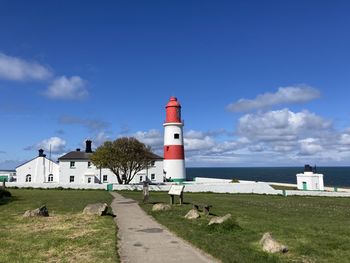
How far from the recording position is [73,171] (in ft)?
188

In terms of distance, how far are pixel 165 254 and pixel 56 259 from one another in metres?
2.70

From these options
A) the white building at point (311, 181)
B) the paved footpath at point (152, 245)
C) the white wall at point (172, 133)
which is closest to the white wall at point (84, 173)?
the white wall at point (172, 133)

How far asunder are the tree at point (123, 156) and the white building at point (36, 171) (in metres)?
13.0

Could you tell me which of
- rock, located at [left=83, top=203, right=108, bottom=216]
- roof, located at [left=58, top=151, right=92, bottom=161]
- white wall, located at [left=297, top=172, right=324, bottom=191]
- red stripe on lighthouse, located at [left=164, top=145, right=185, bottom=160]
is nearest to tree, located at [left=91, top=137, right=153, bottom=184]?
red stripe on lighthouse, located at [left=164, top=145, right=185, bottom=160]

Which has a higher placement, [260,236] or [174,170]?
[174,170]

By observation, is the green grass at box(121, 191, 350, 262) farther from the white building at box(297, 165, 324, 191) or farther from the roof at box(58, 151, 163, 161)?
the roof at box(58, 151, 163, 161)

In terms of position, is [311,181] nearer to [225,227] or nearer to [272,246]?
[225,227]

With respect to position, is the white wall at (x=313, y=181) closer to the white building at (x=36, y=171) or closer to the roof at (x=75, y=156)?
the roof at (x=75, y=156)

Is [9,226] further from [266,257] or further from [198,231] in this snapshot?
[266,257]

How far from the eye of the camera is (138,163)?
50.2 metres

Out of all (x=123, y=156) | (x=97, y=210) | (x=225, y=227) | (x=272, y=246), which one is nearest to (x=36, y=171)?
(x=123, y=156)

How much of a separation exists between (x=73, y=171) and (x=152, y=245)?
48.5m

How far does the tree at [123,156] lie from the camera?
4884 cm

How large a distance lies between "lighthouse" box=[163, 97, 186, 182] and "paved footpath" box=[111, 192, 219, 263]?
123 ft
